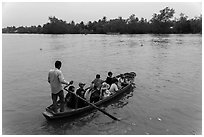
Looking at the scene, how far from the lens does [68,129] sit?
9.70 m

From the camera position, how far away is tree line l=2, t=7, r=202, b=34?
101269 millimetres

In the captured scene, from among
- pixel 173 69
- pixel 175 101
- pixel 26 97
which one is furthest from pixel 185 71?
pixel 26 97

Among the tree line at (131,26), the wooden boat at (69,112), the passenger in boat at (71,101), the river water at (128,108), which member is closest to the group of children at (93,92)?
the passenger in boat at (71,101)

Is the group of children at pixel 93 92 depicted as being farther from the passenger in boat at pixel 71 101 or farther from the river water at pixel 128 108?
the river water at pixel 128 108

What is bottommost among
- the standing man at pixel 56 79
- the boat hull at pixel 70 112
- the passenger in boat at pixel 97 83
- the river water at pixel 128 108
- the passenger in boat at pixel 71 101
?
the river water at pixel 128 108

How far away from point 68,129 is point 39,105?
141 inches

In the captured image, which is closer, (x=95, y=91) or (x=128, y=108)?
(x=95, y=91)

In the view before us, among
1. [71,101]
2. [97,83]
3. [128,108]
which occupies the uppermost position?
[97,83]

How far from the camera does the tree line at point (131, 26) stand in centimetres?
10127

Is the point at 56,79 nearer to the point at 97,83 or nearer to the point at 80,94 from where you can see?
the point at 80,94

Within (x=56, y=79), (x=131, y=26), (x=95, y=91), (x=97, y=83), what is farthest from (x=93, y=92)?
(x=131, y=26)

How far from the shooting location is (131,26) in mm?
119500

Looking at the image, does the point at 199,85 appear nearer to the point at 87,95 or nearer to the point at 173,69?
the point at 173,69

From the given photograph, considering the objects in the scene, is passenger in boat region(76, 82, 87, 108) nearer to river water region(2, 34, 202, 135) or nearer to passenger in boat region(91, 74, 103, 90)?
river water region(2, 34, 202, 135)
